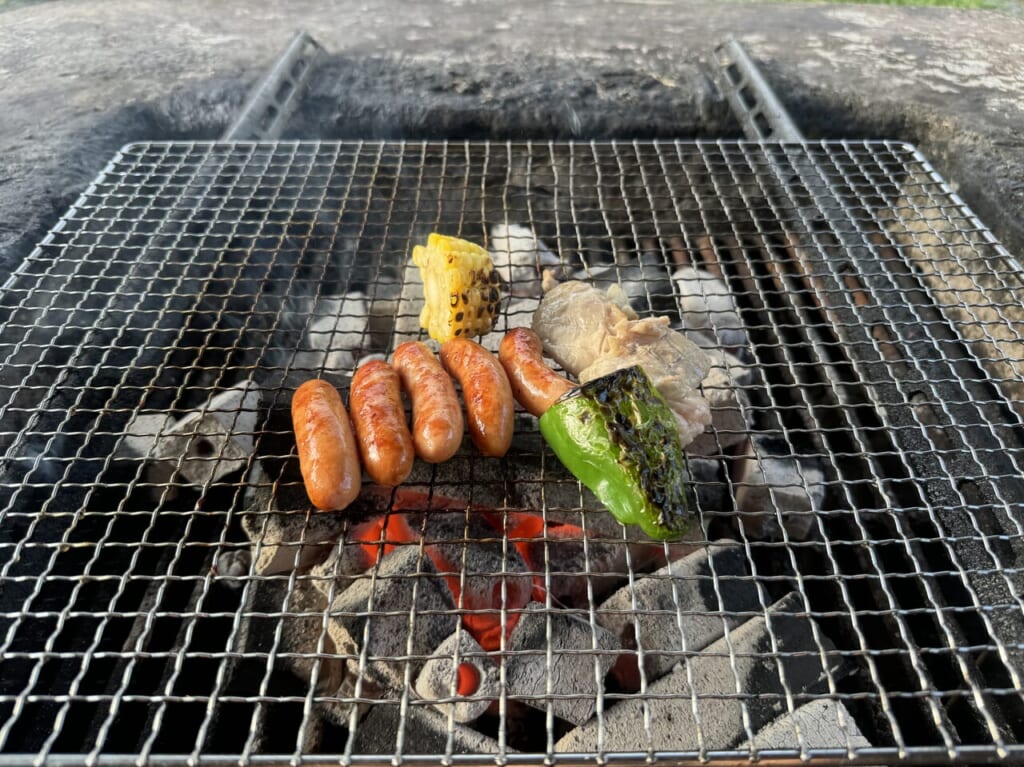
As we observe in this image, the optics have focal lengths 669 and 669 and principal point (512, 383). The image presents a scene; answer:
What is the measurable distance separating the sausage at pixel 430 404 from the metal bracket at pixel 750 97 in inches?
108

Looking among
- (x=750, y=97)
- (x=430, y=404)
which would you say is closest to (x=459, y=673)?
(x=430, y=404)

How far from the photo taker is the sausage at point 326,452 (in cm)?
206

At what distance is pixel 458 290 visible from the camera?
8.89 ft

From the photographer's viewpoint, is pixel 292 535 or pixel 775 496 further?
pixel 775 496

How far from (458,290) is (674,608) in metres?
1.44

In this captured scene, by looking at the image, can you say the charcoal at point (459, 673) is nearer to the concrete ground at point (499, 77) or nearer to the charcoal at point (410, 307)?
the charcoal at point (410, 307)

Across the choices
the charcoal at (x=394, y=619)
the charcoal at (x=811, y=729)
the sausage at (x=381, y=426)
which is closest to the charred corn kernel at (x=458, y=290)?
the sausage at (x=381, y=426)

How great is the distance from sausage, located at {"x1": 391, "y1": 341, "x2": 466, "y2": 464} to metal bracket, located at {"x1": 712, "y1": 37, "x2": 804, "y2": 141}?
2.74m

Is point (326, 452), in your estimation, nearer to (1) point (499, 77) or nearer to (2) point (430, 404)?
(2) point (430, 404)

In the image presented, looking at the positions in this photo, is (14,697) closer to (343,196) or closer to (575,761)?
(575,761)

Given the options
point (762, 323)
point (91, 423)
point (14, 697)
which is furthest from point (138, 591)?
point (762, 323)

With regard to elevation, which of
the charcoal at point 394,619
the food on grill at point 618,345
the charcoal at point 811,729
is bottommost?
the charcoal at point 811,729

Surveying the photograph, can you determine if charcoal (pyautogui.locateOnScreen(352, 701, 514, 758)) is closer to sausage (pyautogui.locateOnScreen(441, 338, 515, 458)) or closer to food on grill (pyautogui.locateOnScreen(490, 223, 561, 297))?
sausage (pyautogui.locateOnScreen(441, 338, 515, 458))

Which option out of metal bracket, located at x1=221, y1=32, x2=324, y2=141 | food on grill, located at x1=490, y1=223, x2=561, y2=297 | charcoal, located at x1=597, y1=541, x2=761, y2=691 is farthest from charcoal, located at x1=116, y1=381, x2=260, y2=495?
metal bracket, located at x1=221, y1=32, x2=324, y2=141
